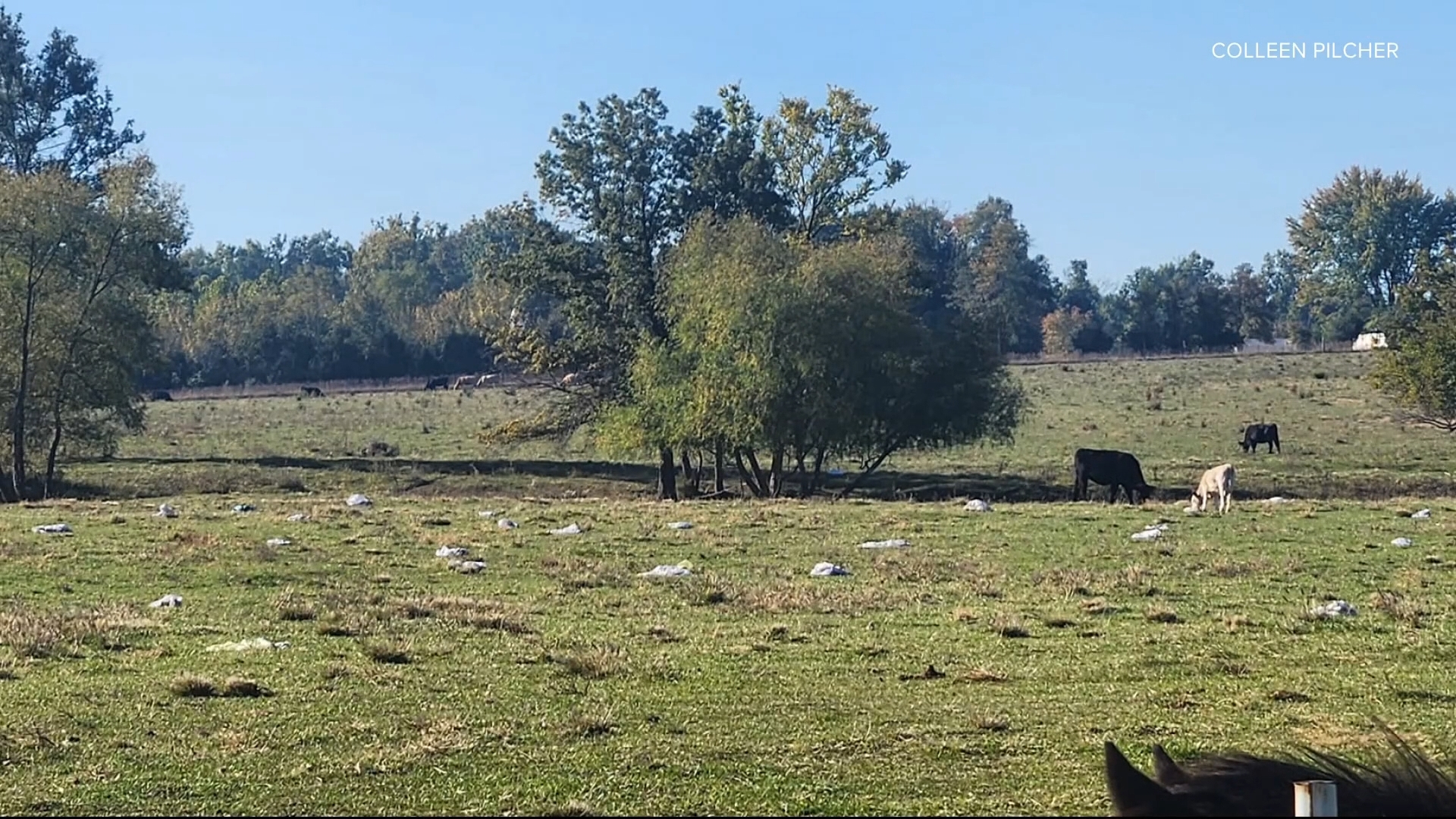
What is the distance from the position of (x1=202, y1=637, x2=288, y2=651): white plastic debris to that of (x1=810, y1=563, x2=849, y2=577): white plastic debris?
24.4ft

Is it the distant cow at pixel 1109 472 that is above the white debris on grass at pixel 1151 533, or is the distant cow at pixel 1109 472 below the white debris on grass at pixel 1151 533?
above

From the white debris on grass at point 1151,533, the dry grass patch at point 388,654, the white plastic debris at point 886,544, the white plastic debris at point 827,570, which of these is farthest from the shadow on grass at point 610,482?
the dry grass patch at point 388,654

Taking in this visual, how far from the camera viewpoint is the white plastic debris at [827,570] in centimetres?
1950

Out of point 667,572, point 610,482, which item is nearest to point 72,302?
point 610,482

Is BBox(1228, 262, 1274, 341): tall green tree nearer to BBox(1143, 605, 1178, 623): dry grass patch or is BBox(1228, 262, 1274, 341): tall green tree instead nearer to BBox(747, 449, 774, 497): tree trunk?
BBox(747, 449, 774, 497): tree trunk

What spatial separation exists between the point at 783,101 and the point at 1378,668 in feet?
138

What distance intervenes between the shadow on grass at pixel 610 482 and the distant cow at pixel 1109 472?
0.46 m

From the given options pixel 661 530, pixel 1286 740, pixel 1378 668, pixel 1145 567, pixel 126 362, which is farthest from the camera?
pixel 126 362

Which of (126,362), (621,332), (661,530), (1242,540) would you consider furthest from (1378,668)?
(126,362)

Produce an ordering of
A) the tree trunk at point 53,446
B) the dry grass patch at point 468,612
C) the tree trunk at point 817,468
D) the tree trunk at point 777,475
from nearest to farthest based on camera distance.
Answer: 1. the dry grass patch at point 468,612
2. the tree trunk at point 777,475
3. the tree trunk at point 817,468
4. the tree trunk at point 53,446

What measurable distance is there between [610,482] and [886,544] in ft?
82.4

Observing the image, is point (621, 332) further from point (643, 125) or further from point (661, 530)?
point (661, 530)

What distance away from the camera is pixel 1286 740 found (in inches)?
367

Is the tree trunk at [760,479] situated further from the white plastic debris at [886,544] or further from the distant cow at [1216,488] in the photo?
the white plastic debris at [886,544]
